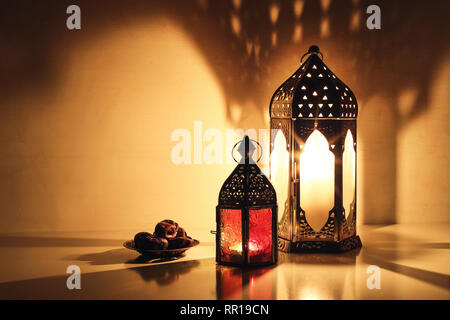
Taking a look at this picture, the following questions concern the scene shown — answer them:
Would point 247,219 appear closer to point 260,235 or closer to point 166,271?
point 260,235

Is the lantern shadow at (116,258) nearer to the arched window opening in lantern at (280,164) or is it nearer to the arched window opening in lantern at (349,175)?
the arched window opening in lantern at (280,164)

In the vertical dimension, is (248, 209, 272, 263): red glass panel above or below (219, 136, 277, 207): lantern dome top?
below

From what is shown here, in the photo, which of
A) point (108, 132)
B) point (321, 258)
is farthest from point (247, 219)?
point (108, 132)

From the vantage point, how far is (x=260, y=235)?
4.87 feet

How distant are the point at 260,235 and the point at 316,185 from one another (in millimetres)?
271

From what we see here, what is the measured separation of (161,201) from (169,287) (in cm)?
72

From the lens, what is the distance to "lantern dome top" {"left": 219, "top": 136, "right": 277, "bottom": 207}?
57.9 inches

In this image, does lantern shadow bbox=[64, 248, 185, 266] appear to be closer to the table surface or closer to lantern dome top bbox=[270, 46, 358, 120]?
the table surface

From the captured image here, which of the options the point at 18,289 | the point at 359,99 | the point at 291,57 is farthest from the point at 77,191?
the point at 359,99

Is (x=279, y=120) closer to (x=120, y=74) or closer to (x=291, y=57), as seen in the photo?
(x=291, y=57)

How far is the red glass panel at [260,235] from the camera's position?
148 cm

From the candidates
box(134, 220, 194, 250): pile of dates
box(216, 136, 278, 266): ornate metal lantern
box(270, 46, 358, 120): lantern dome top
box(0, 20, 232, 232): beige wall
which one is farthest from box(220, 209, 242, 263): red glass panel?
box(0, 20, 232, 232): beige wall

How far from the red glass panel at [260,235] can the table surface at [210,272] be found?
A: 5 centimetres

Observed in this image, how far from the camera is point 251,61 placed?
197cm
